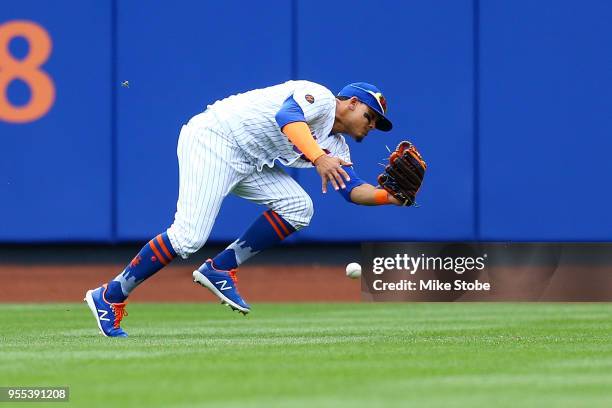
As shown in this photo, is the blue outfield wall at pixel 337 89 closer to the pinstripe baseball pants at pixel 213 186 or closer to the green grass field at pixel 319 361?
the green grass field at pixel 319 361

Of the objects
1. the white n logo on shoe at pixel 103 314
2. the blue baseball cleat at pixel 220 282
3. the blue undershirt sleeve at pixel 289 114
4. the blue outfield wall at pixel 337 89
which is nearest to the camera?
the blue undershirt sleeve at pixel 289 114

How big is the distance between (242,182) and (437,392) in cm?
298

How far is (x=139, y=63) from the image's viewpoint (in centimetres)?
1182

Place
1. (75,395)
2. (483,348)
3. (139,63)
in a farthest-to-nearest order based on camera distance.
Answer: (139,63) → (483,348) → (75,395)

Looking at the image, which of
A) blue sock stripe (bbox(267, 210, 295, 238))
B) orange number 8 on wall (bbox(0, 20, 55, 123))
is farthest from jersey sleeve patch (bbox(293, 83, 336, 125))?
orange number 8 on wall (bbox(0, 20, 55, 123))

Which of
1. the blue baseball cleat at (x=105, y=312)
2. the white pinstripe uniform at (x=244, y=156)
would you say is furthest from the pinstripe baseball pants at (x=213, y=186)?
the blue baseball cleat at (x=105, y=312)

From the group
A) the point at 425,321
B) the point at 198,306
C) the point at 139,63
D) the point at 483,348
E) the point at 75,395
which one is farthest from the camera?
the point at 139,63

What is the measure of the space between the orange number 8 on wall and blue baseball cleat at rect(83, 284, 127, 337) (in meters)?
5.10

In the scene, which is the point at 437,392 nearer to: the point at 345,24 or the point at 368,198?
the point at 368,198

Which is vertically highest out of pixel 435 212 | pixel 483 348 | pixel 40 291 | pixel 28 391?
pixel 28 391

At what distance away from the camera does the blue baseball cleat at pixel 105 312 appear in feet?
23.1

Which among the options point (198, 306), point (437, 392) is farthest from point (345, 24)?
point (437, 392)

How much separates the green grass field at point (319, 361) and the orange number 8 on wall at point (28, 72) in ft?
10.4

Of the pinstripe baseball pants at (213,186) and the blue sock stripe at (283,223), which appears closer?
the pinstripe baseball pants at (213,186)
